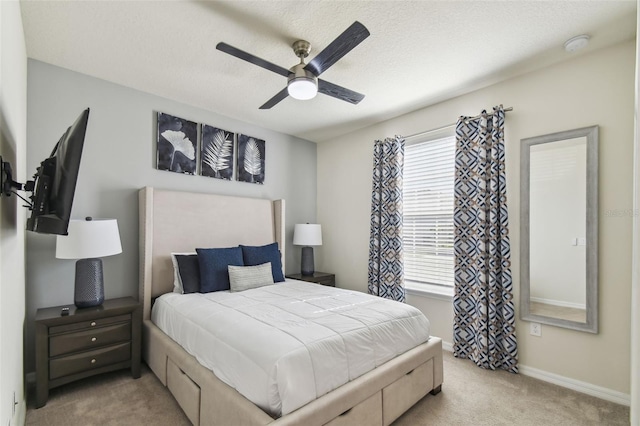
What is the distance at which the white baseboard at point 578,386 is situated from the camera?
2273 millimetres

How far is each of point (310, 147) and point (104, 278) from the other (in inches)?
130

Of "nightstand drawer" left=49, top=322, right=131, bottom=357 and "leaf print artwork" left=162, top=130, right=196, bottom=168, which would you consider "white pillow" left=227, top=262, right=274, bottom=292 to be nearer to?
"nightstand drawer" left=49, top=322, right=131, bottom=357

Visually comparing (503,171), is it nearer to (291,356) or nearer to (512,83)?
(512,83)

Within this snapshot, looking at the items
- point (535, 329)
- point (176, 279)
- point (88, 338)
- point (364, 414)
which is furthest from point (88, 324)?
point (535, 329)

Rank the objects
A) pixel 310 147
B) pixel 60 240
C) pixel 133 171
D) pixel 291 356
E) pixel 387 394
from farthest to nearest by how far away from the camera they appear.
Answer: pixel 310 147 < pixel 133 171 < pixel 60 240 < pixel 387 394 < pixel 291 356

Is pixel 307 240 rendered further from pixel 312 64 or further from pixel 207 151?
pixel 312 64

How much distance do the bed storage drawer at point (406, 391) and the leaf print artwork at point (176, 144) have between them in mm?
3036

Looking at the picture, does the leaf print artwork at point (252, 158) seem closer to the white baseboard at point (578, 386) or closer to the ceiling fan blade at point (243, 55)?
the ceiling fan blade at point (243, 55)

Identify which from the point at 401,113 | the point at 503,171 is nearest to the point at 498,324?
the point at 503,171

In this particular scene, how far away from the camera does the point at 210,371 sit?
1901 millimetres

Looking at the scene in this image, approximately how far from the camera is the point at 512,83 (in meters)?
2.91

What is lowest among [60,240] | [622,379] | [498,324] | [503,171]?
[622,379]

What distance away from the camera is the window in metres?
3.42

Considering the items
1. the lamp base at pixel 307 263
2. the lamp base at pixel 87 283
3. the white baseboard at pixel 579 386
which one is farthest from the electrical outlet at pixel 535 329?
the lamp base at pixel 87 283
